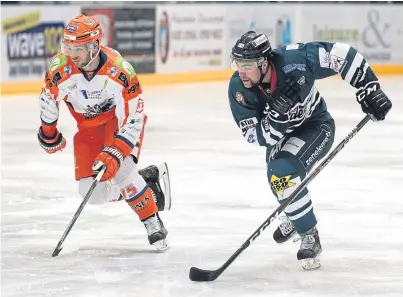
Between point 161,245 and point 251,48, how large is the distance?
1.03 meters

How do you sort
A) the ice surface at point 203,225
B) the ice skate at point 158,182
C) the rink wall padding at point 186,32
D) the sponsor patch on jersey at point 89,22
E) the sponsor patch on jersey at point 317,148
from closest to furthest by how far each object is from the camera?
the ice surface at point 203,225 < the sponsor patch on jersey at point 317,148 < the sponsor patch on jersey at point 89,22 < the ice skate at point 158,182 < the rink wall padding at point 186,32

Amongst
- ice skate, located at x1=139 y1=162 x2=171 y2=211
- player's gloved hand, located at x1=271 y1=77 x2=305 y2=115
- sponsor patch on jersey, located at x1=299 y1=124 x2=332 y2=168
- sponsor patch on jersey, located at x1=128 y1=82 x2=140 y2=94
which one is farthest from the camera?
ice skate, located at x1=139 y1=162 x2=171 y2=211

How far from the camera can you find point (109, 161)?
13.8 feet

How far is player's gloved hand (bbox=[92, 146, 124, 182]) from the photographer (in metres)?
4.22

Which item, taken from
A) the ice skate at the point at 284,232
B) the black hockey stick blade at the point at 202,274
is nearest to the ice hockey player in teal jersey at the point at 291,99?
the ice skate at the point at 284,232

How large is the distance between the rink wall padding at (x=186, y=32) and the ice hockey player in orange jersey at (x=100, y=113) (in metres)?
5.65

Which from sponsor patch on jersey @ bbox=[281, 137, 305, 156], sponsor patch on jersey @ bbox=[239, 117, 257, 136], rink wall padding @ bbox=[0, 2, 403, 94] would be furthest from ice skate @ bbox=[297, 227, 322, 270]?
rink wall padding @ bbox=[0, 2, 403, 94]

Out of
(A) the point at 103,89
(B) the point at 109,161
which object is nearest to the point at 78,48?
(A) the point at 103,89

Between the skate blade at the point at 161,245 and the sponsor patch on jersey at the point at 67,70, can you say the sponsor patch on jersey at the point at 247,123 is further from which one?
the sponsor patch on jersey at the point at 67,70

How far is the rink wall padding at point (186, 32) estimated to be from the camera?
10.1 meters

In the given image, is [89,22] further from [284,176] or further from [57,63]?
[284,176]

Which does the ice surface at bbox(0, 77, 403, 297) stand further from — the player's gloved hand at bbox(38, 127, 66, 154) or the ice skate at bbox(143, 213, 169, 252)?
the player's gloved hand at bbox(38, 127, 66, 154)

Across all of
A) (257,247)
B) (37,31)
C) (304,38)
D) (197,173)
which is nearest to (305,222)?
(257,247)

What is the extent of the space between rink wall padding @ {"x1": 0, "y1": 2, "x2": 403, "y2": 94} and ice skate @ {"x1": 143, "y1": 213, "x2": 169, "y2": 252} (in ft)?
19.0
